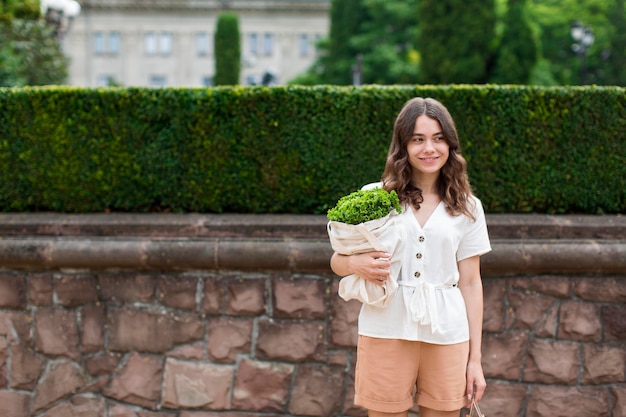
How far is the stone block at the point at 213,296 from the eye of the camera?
4.05 m

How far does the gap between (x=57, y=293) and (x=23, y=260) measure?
0.30 m

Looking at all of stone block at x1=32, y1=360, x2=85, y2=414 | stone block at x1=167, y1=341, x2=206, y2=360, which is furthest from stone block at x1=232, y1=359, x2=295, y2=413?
stone block at x1=32, y1=360, x2=85, y2=414

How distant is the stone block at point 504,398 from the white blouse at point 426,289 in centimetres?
154

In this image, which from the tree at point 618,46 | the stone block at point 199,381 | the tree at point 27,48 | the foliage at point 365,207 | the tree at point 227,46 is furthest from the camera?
the tree at point 227,46

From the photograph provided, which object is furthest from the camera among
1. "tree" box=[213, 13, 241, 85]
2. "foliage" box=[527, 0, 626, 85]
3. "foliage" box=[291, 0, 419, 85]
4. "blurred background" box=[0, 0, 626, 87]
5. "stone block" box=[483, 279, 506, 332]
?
"tree" box=[213, 13, 241, 85]

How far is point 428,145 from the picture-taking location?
8.80 feet

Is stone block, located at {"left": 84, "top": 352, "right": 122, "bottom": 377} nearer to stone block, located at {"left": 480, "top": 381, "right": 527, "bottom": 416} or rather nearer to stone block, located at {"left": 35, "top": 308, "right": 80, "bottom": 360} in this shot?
stone block, located at {"left": 35, "top": 308, "right": 80, "bottom": 360}

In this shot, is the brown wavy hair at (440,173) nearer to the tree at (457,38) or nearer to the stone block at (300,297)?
the stone block at (300,297)

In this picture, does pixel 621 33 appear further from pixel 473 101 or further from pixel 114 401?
pixel 114 401

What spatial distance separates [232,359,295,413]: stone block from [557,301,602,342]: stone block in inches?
69.8

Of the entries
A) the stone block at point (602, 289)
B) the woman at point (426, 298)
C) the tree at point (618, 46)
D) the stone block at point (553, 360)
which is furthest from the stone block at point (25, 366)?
the tree at point (618, 46)

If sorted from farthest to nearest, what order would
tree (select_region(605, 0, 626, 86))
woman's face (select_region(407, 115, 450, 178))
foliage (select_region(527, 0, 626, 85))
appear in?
foliage (select_region(527, 0, 626, 85))
tree (select_region(605, 0, 626, 86))
woman's face (select_region(407, 115, 450, 178))

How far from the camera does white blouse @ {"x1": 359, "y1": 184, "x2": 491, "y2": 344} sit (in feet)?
8.73

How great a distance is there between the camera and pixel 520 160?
432 cm
